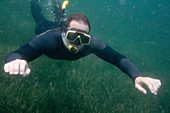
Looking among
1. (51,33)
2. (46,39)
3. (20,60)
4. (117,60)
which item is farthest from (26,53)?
(117,60)

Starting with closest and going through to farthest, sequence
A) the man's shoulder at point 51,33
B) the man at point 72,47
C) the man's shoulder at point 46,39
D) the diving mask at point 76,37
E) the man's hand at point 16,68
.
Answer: the man's hand at point 16,68, the man at point 72,47, the man's shoulder at point 46,39, the diving mask at point 76,37, the man's shoulder at point 51,33

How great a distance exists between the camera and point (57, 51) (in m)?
3.30

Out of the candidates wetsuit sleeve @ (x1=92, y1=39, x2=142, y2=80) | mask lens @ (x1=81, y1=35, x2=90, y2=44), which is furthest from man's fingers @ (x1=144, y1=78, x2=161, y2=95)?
mask lens @ (x1=81, y1=35, x2=90, y2=44)

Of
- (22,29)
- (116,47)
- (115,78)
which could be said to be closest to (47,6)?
(22,29)

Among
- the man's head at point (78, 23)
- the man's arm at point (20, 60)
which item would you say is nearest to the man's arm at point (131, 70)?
the man's head at point (78, 23)

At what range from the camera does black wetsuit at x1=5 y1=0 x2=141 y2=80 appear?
2.54 metres

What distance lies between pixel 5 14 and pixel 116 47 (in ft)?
38.0

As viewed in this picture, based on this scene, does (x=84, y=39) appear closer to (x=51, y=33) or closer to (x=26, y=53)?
(x=51, y=33)

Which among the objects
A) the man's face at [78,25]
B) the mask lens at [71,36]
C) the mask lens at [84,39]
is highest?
the man's face at [78,25]

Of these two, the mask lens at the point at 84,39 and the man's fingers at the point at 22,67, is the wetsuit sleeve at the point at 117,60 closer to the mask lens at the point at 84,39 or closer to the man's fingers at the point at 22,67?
the mask lens at the point at 84,39

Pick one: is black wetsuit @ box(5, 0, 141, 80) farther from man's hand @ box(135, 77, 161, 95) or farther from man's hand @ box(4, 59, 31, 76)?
man's hand @ box(4, 59, 31, 76)

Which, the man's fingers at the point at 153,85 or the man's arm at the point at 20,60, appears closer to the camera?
the man's arm at the point at 20,60

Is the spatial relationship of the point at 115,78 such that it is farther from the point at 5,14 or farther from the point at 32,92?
the point at 5,14

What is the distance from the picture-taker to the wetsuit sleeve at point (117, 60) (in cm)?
281
